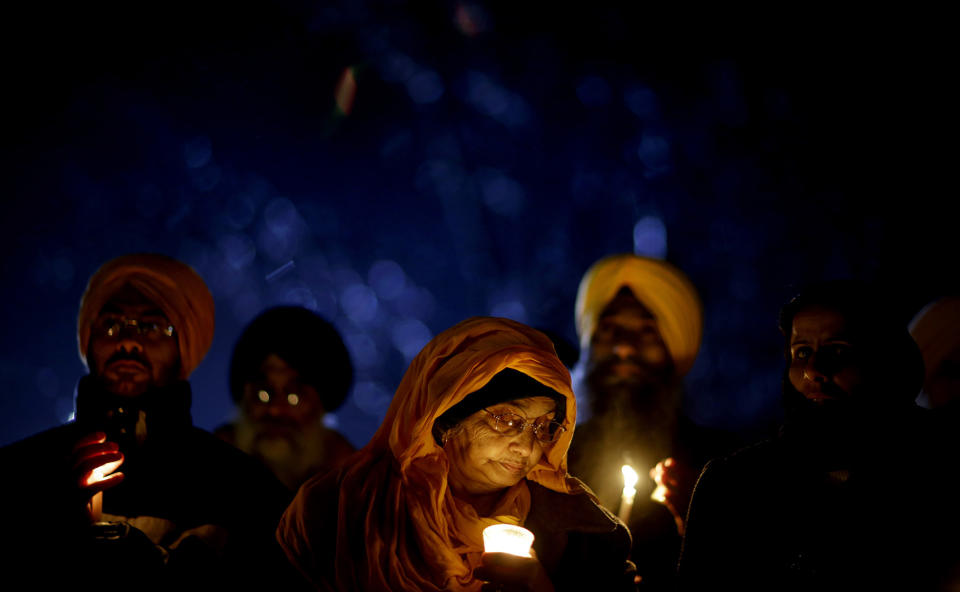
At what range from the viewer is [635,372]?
5.30m

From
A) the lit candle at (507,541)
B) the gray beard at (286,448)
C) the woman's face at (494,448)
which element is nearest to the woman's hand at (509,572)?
the lit candle at (507,541)

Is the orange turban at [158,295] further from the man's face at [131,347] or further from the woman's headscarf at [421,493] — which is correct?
the woman's headscarf at [421,493]

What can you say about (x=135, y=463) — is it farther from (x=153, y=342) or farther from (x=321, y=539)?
(x=321, y=539)

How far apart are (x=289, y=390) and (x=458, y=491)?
95.7 inches

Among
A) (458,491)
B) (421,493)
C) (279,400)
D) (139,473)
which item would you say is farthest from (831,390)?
(279,400)

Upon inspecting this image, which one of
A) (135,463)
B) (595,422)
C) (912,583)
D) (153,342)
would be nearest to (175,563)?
(135,463)

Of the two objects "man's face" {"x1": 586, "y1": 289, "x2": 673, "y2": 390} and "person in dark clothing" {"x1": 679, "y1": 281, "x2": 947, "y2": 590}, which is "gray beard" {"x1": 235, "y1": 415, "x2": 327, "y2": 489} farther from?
"person in dark clothing" {"x1": 679, "y1": 281, "x2": 947, "y2": 590}

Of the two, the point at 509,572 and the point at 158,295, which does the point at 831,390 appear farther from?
the point at 158,295

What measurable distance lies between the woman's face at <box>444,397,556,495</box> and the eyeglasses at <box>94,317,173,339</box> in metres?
2.23

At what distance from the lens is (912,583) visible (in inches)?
113

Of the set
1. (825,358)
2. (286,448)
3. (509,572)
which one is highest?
(286,448)

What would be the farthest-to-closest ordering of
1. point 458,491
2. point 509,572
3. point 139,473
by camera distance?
point 139,473, point 458,491, point 509,572

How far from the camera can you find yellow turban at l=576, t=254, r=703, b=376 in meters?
5.46

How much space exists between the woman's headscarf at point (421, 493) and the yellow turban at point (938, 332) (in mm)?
3223
